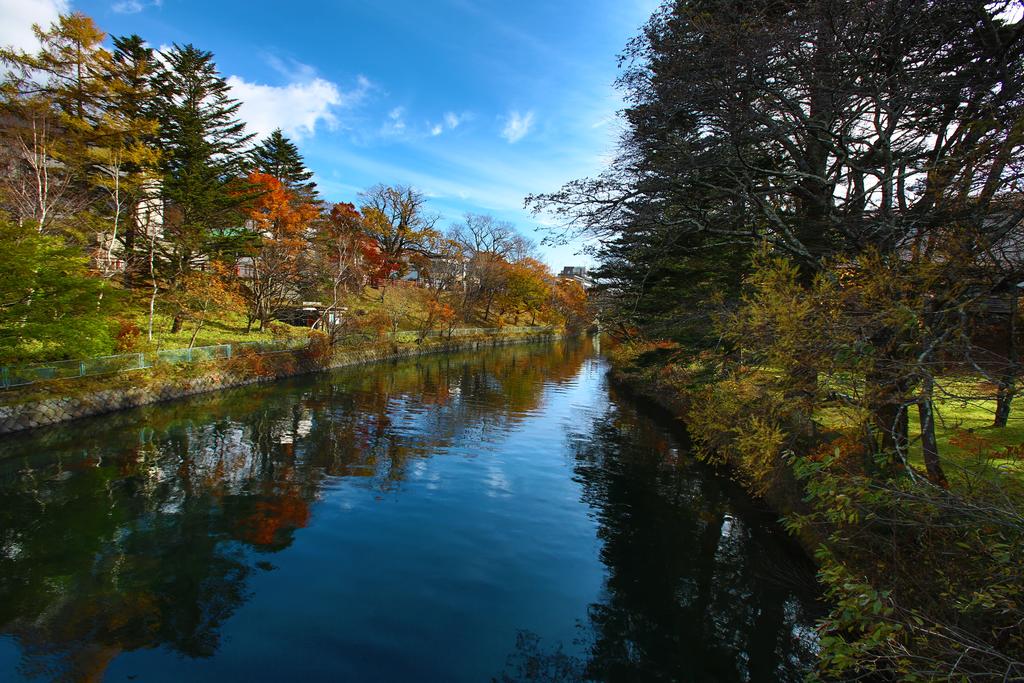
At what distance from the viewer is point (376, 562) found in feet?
32.3

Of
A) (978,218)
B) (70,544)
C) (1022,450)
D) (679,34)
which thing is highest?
(679,34)

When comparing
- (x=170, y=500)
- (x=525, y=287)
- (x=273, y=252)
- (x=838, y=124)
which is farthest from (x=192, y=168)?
(x=525, y=287)

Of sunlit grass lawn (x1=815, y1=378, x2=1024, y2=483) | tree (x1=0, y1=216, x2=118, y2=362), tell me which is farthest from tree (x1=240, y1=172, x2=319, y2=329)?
sunlit grass lawn (x1=815, y1=378, x2=1024, y2=483)

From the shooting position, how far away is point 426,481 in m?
14.6

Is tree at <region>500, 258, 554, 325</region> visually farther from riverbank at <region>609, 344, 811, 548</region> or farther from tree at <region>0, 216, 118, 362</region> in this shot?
tree at <region>0, 216, 118, 362</region>

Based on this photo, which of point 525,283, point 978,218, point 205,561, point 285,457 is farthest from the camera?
point 525,283

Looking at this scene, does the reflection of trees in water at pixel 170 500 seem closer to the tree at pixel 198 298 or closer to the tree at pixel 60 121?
the tree at pixel 198 298

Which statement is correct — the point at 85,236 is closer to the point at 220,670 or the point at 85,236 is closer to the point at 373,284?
the point at 220,670

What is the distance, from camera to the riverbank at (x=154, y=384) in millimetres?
16609

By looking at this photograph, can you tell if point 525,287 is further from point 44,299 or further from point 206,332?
point 44,299

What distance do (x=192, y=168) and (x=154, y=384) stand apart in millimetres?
14582

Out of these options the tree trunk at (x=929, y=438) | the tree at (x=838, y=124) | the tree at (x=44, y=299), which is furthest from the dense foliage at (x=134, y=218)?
the tree trunk at (x=929, y=438)

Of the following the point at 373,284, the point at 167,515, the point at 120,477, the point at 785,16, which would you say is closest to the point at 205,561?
the point at 167,515

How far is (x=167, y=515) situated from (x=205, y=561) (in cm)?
267
